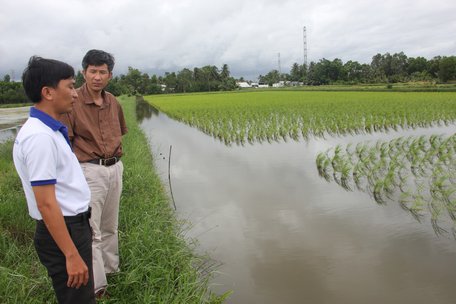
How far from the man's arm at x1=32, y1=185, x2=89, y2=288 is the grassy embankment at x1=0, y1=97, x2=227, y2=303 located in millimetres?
973

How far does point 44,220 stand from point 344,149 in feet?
26.9

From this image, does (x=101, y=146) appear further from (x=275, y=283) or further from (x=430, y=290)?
(x=430, y=290)

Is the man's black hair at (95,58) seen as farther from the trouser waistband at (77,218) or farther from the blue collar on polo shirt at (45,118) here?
the trouser waistband at (77,218)

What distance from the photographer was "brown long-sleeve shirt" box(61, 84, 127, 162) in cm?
238

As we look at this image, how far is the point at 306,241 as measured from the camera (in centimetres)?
401

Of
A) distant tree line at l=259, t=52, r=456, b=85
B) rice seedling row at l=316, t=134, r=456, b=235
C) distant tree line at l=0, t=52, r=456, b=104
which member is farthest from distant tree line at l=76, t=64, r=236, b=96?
rice seedling row at l=316, t=134, r=456, b=235

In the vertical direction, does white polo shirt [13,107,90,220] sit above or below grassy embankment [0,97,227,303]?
above

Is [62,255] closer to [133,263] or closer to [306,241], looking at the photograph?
[133,263]

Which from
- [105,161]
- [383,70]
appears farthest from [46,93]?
[383,70]

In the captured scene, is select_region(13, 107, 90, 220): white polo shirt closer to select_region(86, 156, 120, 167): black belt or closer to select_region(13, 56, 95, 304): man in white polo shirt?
select_region(13, 56, 95, 304): man in white polo shirt

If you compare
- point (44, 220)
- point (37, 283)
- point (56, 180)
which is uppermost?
point (56, 180)

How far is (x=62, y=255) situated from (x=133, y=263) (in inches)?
53.4

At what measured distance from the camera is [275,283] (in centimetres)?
324

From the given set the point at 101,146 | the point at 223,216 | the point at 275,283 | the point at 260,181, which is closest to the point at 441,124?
the point at 260,181
